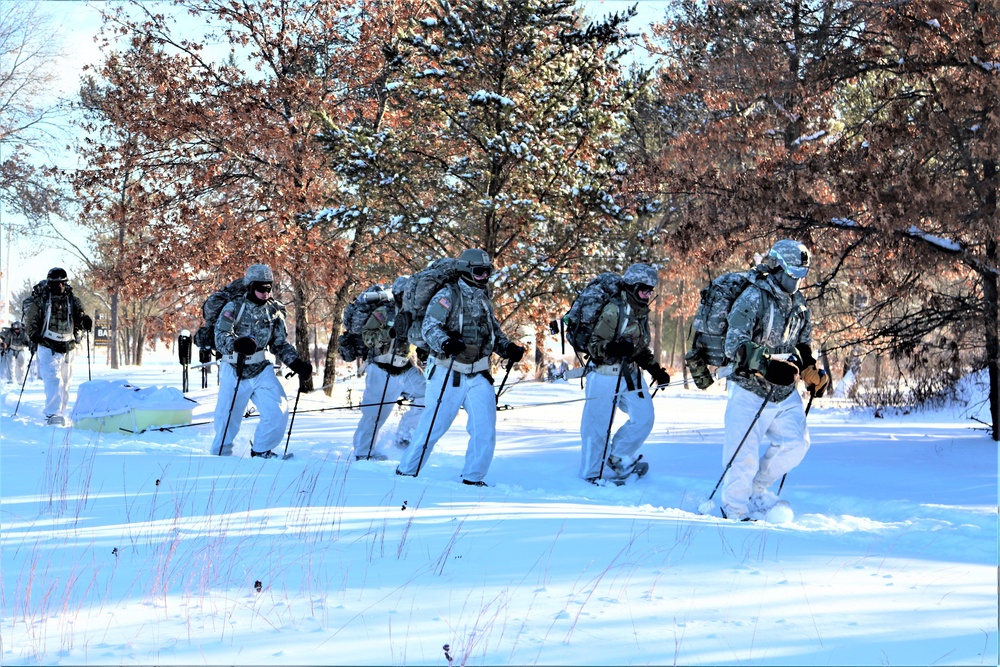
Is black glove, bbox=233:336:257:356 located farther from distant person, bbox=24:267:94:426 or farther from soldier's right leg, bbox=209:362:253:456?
distant person, bbox=24:267:94:426

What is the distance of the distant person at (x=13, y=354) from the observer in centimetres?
2638

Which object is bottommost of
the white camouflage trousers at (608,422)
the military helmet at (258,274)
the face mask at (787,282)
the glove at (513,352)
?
the white camouflage trousers at (608,422)

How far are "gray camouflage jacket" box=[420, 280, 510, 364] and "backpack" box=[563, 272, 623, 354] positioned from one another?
1.23 metres

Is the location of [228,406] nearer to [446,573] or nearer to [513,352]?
[513,352]

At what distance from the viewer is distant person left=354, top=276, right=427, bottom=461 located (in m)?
11.7

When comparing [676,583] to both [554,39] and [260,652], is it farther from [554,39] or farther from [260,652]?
Result: [554,39]

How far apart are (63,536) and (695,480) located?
6.39 meters

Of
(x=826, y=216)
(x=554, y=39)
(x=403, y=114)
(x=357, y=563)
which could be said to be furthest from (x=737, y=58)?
(x=357, y=563)

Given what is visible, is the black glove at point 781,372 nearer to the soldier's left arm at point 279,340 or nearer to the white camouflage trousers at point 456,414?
the white camouflage trousers at point 456,414

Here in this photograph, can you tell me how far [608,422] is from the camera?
10.1 meters

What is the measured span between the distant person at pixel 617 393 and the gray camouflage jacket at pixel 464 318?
1.31m

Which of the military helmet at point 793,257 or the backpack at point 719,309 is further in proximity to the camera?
the backpack at point 719,309

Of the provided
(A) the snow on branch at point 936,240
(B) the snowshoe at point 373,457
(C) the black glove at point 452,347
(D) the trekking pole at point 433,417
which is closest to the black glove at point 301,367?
(B) the snowshoe at point 373,457

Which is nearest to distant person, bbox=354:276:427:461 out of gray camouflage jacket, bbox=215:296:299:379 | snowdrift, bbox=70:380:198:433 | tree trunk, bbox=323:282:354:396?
gray camouflage jacket, bbox=215:296:299:379
